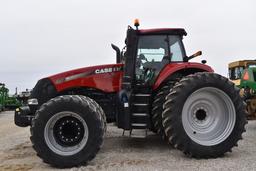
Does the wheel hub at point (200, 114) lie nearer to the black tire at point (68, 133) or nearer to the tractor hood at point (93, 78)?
the tractor hood at point (93, 78)

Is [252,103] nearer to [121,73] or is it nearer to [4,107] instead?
[121,73]

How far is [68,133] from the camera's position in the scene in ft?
22.5

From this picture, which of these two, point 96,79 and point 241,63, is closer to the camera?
point 96,79

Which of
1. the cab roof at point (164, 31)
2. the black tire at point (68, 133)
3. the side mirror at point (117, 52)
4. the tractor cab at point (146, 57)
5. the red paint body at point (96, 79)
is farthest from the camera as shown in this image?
the side mirror at point (117, 52)

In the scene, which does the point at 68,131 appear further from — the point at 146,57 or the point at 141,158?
the point at 146,57

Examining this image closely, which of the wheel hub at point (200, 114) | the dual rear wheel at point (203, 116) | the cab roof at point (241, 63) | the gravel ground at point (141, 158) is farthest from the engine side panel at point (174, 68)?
the cab roof at point (241, 63)

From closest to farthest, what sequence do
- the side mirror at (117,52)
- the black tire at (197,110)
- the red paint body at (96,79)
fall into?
the black tire at (197,110) → the red paint body at (96,79) → the side mirror at (117,52)

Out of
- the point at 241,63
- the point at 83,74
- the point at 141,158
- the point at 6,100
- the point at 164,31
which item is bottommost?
the point at 141,158

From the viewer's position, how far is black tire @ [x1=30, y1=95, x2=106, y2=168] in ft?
21.6

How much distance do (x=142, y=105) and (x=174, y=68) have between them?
0.95 metres

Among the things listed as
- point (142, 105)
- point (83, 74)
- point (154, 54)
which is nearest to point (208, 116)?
point (142, 105)

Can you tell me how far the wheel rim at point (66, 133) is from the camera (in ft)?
22.1

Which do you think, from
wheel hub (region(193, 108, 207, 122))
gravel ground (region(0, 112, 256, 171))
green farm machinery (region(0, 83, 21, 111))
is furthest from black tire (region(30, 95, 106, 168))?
green farm machinery (region(0, 83, 21, 111))

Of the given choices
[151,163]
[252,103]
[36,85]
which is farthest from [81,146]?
[252,103]
